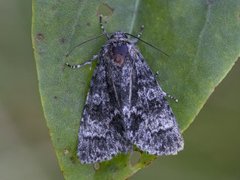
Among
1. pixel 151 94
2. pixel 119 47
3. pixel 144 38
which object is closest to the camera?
pixel 144 38

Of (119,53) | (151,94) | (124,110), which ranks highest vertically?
(119,53)

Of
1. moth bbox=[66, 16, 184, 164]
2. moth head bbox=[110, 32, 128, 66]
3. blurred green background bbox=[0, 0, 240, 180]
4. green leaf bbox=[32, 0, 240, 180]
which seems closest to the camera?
green leaf bbox=[32, 0, 240, 180]

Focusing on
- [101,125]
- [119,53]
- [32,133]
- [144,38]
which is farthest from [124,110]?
[32,133]

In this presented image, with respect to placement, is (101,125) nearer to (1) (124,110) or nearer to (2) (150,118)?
(1) (124,110)

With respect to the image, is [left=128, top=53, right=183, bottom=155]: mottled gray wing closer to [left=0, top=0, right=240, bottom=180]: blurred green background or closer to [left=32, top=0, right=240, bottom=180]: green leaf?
[left=32, top=0, right=240, bottom=180]: green leaf

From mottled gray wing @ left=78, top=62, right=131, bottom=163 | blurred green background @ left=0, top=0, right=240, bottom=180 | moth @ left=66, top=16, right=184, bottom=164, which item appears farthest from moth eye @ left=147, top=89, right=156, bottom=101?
blurred green background @ left=0, top=0, right=240, bottom=180
